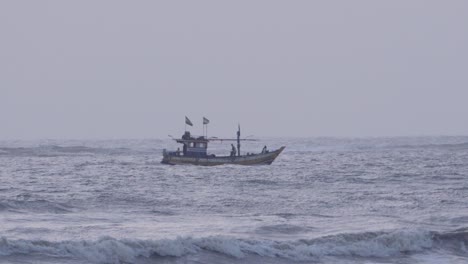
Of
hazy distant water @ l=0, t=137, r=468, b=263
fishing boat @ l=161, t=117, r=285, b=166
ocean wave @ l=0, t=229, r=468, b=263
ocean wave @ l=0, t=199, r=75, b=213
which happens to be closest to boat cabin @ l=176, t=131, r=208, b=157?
fishing boat @ l=161, t=117, r=285, b=166

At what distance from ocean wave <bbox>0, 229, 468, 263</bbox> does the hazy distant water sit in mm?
24

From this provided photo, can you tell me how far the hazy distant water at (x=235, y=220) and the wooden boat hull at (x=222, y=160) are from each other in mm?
10453

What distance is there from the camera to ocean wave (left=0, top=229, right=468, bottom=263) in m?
18.0

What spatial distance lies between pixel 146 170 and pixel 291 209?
2297 cm

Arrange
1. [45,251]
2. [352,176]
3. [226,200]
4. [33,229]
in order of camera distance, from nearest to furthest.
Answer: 1. [45,251]
2. [33,229]
3. [226,200]
4. [352,176]

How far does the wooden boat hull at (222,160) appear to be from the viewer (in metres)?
50.1

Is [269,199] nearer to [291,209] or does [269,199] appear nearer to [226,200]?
[226,200]

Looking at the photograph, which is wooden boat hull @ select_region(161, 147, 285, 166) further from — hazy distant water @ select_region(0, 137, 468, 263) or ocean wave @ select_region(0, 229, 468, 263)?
ocean wave @ select_region(0, 229, 468, 263)

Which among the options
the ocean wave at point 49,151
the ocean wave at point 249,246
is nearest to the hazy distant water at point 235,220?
the ocean wave at point 249,246

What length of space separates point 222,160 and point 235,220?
91.2 feet

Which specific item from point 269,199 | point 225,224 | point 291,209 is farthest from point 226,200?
point 225,224

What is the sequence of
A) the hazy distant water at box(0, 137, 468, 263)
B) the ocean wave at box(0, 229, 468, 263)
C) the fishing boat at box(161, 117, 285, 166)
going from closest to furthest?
the ocean wave at box(0, 229, 468, 263), the hazy distant water at box(0, 137, 468, 263), the fishing boat at box(161, 117, 285, 166)

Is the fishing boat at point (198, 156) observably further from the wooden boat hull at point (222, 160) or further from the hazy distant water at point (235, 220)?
the hazy distant water at point (235, 220)

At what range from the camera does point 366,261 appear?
18797 millimetres
